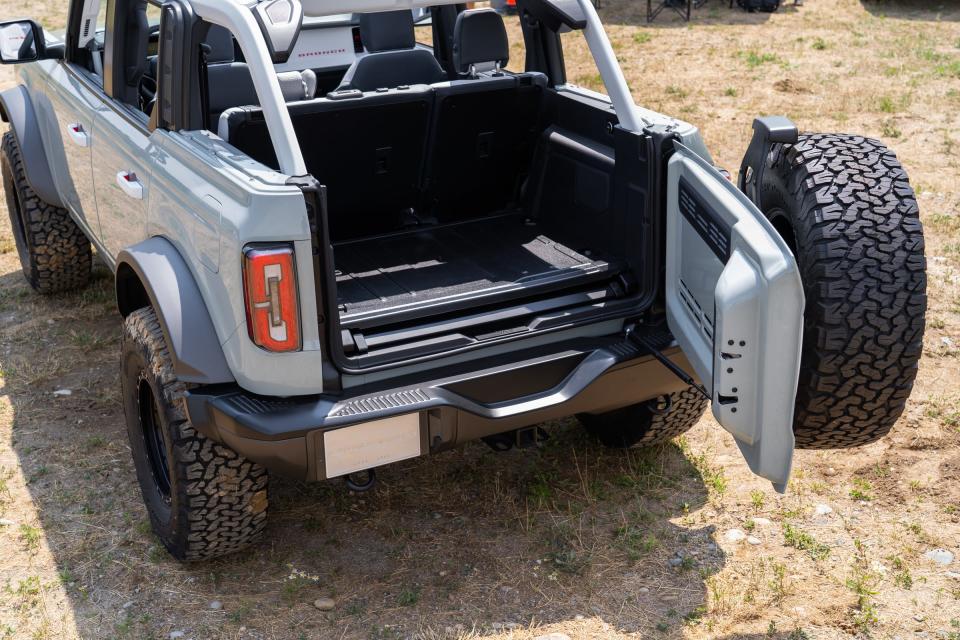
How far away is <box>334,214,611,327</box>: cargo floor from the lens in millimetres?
3428

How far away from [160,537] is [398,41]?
8.23 feet

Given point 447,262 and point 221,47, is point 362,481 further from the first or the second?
point 221,47

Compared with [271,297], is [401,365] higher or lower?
lower

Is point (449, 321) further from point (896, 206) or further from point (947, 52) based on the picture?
point (947, 52)

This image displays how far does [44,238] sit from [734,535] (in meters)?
3.74

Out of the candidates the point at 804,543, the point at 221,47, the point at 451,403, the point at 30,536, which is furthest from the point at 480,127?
the point at 30,536

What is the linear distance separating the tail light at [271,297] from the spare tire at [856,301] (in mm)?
1474

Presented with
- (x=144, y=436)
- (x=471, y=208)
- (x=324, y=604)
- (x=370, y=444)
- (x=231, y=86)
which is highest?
(x=231, y=86)

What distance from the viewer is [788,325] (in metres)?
2.66

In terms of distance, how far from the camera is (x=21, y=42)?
14.5 ft

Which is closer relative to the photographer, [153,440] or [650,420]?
[153,440]

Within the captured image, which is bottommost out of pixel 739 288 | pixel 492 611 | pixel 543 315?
pixel 492 611

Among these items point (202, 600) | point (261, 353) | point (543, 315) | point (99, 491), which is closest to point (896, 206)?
point (543, 315)

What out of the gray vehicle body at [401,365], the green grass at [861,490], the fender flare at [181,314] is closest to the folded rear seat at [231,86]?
the gray vehicle body at [401,365]
